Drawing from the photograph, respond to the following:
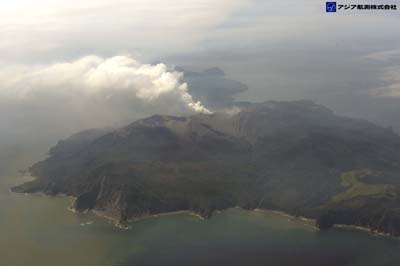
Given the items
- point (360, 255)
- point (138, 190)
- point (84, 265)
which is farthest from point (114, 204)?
point (360, 255)

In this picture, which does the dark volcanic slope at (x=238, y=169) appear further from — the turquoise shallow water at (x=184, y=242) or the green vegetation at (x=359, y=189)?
the turquoise shallow water at (x=184, y=242)

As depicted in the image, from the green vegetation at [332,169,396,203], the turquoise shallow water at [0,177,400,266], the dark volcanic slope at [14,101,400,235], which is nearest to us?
the turquoise shallow water at [0,177,400,266]

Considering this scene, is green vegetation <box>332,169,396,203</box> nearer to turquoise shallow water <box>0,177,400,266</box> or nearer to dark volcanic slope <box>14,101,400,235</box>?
dark volcanic slope <box>14,101,400,235</box>

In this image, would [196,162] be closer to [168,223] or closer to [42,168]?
[168,223]

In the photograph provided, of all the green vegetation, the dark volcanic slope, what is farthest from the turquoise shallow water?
the green vegetation

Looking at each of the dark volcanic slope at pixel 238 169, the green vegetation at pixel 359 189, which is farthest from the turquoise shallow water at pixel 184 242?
the green vegetation at pixel 359 189

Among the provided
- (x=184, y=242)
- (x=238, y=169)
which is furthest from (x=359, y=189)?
(x=184, y=242)

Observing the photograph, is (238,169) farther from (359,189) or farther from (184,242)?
(184,242)

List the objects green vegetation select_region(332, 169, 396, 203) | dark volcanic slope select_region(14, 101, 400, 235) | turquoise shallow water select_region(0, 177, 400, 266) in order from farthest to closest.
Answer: dark volcanic slope select_region(14, 101, 400, 235) → green vegetation select_region(332, 169, 396, 203) → turquoise shallow water select_region(0, 177, 400, 266)
